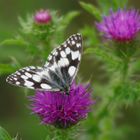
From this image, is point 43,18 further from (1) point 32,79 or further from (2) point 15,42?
(1) point 32,79

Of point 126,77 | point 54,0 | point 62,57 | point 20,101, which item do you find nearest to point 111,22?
point 126,77

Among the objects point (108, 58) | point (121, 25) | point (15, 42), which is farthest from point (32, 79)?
point (121, 25)

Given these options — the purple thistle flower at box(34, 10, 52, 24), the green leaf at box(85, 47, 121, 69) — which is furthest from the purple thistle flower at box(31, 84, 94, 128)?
the purple thistle flower at box(34, 10, 52, 24)

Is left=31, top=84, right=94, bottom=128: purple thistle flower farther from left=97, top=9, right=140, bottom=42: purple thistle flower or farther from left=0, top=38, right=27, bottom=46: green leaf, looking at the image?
left=97, top=9, right=140, bottom=42: purple thistle flower

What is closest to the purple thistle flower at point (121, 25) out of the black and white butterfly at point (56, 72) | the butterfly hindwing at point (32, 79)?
the black and white butterfly at point (56, 72)

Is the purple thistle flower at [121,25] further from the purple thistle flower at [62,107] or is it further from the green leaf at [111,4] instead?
the purple thistle flower at [62,107]

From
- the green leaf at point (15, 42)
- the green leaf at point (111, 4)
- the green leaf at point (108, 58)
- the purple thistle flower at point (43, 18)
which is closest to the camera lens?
the green leaf at point (108, 58)
